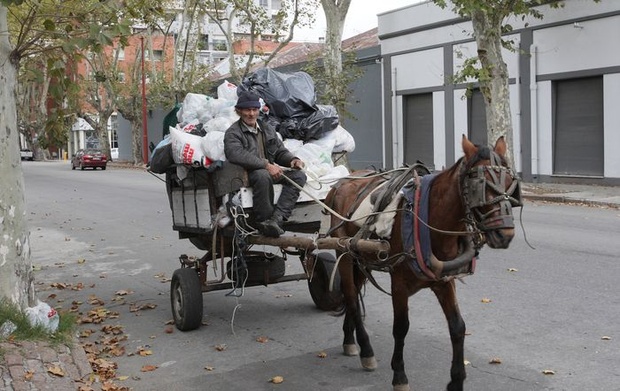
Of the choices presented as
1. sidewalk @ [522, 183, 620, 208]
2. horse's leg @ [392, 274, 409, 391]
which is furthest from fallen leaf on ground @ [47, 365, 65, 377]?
sidewalk @ [522, 183, 620, 208]

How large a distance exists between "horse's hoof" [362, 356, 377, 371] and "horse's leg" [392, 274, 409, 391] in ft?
1.91

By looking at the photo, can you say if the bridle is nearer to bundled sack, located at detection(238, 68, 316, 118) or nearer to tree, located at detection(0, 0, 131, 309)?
bundled sack, located at detection(238, 68, 316, 118)

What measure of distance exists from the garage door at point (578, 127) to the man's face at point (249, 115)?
1851cm

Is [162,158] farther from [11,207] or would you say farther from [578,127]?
[578,127]

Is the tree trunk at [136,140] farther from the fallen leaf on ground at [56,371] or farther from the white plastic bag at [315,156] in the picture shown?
the fallen leaf on ground at [56,371]

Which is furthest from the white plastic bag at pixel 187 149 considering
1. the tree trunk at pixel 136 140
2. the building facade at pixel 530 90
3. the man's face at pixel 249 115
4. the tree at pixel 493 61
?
the tree trunk at pixel 136 140

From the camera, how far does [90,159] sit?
152 ft

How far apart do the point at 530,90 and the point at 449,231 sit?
2093 centimetres

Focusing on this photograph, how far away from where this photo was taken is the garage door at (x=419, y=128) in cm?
2889

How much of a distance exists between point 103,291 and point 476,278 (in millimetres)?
4863

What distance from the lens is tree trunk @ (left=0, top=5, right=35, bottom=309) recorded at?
6477 mm

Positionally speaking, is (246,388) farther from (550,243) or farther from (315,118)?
(550,243)

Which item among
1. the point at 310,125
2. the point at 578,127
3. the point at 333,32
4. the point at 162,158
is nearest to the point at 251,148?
the point at 310,125

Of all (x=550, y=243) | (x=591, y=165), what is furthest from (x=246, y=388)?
(x=591, y=165)
